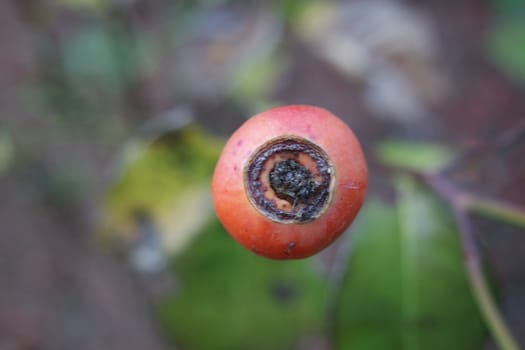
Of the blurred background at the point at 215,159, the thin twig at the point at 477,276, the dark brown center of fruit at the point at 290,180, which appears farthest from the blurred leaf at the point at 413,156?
the dark brown center of fruit at the point at 290,180

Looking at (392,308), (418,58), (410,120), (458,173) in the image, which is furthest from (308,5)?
(392,308)

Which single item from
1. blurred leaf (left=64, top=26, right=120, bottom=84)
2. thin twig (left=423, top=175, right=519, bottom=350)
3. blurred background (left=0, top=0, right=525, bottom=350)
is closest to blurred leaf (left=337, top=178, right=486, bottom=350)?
blurred background (left=0, top=0, right=525, bottom=350)

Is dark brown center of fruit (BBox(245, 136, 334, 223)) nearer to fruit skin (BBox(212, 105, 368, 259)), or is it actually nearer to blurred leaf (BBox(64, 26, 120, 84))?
fruit skin (BBox(212, 105, 368, 259))

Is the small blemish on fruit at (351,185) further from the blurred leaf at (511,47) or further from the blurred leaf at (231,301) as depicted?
the blurred leaf at (511,47)

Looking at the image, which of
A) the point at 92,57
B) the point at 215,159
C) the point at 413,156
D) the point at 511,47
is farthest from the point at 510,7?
the point at 215,159

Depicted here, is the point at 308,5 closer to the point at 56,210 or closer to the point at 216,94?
the point at 216,94
